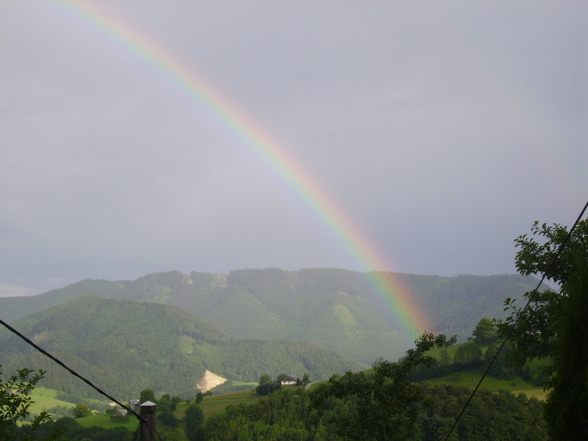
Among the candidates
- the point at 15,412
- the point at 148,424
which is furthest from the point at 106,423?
the point at 148,424

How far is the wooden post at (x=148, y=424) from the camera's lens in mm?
7195

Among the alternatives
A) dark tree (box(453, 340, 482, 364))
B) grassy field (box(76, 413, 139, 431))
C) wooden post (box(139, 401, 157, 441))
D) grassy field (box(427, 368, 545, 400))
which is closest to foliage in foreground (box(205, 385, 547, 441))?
grassy field (box(427, 368, 545, 400))

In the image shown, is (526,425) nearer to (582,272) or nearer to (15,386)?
(582,272)

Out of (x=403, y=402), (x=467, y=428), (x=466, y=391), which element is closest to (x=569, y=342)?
(x=403, y=402)

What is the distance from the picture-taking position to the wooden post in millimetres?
7195

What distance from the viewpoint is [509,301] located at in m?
11.2

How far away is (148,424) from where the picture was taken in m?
7.25

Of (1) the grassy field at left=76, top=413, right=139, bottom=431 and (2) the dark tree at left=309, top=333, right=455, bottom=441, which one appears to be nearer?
(2) the dark tree at left=309, top=333, right=455, bottom=441

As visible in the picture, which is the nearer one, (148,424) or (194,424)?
(148,424)

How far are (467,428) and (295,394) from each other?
38.9 meters

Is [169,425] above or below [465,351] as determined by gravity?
below

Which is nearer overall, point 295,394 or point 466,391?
point 466,391

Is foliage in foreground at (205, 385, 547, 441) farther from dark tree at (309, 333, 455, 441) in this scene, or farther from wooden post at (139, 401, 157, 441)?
wooden post at (139, 401, 157, 441)

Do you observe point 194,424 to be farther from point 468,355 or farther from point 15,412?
point 15,412
